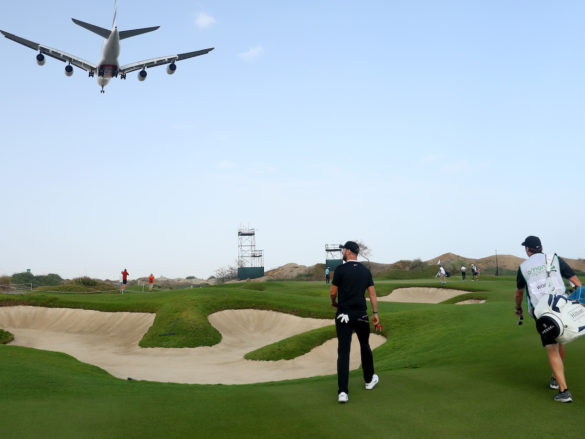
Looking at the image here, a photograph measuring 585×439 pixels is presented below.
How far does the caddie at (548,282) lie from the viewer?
8273mm

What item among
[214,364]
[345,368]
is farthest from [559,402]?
[214,364]

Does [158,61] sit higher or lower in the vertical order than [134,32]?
lower

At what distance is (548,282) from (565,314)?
0.65 m

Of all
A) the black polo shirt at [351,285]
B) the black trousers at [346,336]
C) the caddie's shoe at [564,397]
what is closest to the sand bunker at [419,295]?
the black trousers at [346,336]

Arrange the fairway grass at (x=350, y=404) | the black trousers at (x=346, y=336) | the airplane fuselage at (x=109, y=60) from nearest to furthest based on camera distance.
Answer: the fairway grass at (x=350, y=404)
the black trousers at (x=346, y=336)
the airplane fuselage at (x=109, y=60)

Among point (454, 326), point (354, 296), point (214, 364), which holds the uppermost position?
point (354, 296)

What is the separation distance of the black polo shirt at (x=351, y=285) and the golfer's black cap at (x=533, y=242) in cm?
304

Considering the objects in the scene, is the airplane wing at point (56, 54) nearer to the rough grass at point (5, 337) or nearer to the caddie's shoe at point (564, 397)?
the rough grass at point (5, 337)

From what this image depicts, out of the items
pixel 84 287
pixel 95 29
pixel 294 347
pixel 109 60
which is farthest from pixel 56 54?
pixel 84 287

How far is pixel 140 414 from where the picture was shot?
27.9ft

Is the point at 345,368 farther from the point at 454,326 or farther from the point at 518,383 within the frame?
the point at 454,326

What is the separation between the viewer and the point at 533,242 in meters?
9.11

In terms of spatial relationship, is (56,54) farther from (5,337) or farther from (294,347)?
(294,347)

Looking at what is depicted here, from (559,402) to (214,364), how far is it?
19.6 m
